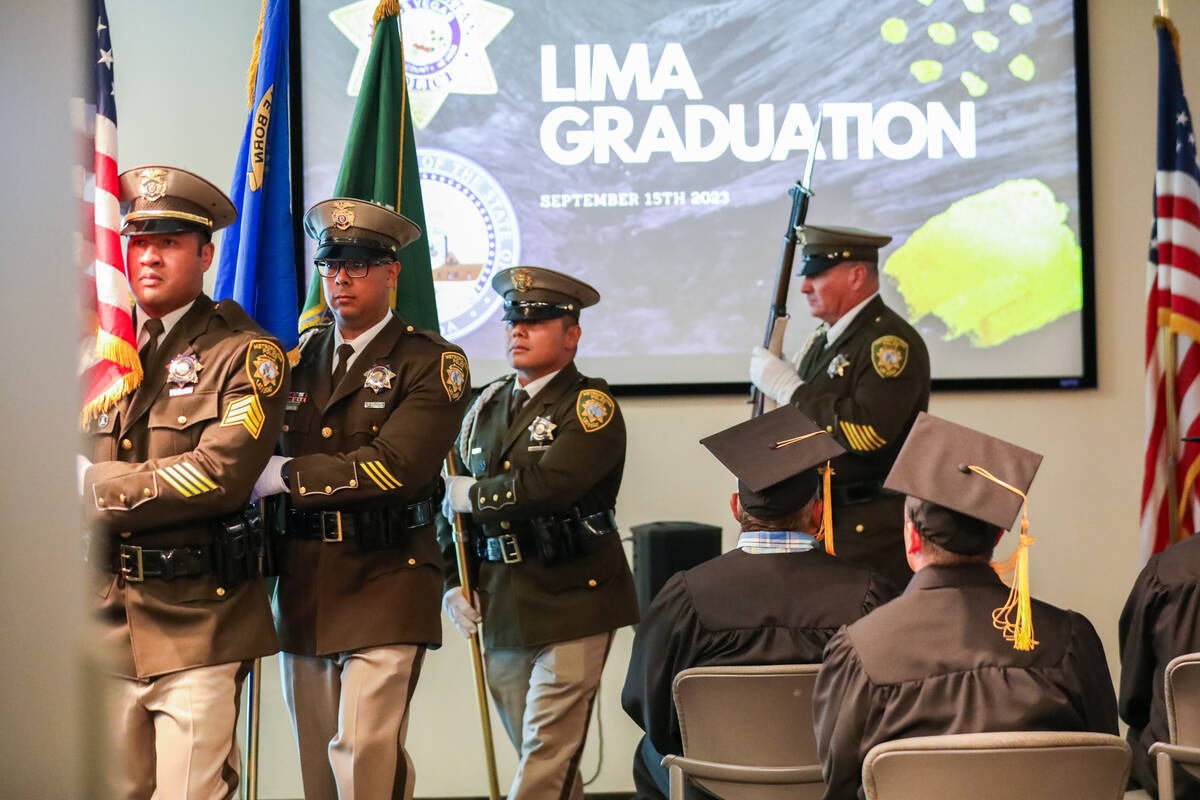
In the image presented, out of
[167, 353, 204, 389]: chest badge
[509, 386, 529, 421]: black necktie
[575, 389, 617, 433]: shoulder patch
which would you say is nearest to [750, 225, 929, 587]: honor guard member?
[575, 389, 617, 433]: shoulder patch

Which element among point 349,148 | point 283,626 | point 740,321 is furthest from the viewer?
point 740,321

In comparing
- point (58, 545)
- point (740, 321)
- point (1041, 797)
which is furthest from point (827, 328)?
point (58, 545)

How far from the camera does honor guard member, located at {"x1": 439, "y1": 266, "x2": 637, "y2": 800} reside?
333cm

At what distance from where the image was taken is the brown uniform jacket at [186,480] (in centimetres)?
252

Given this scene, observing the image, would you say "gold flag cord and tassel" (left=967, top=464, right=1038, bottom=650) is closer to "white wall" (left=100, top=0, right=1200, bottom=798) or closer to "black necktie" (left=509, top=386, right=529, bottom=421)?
"black necktie" (left=509, top=386, right=529, bottom=421)

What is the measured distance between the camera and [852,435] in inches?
144

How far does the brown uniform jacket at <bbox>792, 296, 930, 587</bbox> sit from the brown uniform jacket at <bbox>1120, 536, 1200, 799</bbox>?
931 millimetres

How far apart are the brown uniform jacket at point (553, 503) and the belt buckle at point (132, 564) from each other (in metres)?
1.01

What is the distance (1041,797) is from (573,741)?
5.80 ft

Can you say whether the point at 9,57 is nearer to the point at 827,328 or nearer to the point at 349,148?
the point at 349,148

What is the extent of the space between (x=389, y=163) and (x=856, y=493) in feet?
5.78

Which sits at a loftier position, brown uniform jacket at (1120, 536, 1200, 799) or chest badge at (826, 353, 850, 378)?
chest badge at (826, 353, 850, 378)

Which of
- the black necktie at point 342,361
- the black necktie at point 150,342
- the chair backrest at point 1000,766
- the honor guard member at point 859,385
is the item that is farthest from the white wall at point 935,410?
the chair backrest at point 1000,766

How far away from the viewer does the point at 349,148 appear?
3.76m
